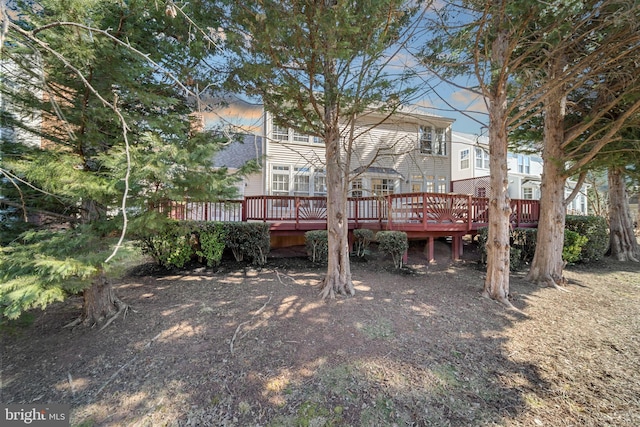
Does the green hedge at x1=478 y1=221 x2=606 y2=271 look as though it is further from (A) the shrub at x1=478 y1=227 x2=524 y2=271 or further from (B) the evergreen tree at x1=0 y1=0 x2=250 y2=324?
(B) the evergreen tree at x1=0 y1=0 x2=250 y2=324

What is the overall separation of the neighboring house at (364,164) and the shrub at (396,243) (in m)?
3.68

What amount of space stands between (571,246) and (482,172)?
11.5 metres

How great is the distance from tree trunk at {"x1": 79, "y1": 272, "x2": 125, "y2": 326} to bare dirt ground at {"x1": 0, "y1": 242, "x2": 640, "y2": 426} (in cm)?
21

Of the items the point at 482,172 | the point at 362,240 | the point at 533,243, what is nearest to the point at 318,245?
the point at 362,240

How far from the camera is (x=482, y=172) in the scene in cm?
1819

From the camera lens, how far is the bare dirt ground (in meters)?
2.42

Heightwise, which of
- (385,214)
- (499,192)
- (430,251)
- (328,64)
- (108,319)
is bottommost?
(108,319)

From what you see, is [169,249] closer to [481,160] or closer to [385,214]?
[385,214]

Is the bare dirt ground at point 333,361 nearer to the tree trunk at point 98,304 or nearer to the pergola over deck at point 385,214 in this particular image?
the tree trunk at point 98,304

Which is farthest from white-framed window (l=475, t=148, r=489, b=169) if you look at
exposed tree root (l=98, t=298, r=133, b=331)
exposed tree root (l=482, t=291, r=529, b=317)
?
exposed tree root (l=98, t=298, r=133, b=331)

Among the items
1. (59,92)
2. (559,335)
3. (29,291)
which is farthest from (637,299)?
(59,92)

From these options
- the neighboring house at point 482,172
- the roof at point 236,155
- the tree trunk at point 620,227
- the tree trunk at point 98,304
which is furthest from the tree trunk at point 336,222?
the neighboring house at point 482,172

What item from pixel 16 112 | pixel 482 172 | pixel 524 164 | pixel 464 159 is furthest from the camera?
pixel 524 164

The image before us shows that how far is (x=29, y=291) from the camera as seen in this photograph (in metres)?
2.36
